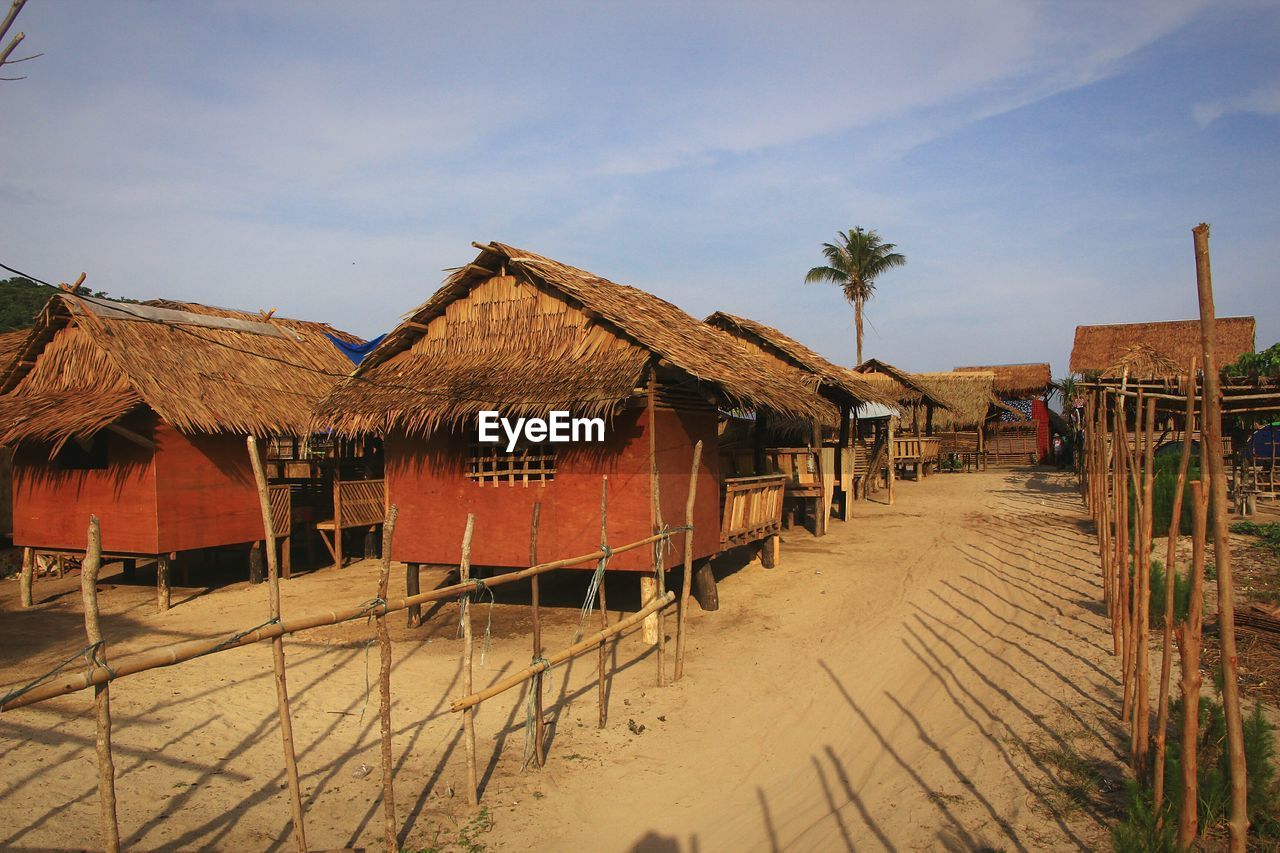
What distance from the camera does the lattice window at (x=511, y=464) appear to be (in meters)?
10.4

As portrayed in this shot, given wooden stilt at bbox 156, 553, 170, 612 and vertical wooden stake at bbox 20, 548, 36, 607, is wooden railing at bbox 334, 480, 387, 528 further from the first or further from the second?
vertical wooden stake at bbox 20, 548, 36, 607

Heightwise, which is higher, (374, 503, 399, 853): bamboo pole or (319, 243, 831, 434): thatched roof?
(319, 243, 831, 434): thatched roof

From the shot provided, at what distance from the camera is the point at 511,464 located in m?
10.6

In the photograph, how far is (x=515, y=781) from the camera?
6.24 m

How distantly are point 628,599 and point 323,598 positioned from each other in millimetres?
4841

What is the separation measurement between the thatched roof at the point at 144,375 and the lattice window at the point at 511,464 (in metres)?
2.60

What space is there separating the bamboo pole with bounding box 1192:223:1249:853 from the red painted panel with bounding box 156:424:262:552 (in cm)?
1317

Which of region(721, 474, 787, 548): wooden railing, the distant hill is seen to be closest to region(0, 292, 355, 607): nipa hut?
region(721, 474, 787, 548): wooden railing

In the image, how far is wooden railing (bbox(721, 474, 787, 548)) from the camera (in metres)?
11.9

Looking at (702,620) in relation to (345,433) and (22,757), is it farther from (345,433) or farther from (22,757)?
(22,757)

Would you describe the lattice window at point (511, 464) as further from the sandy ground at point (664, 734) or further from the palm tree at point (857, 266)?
the palm tree at point (857, 266)

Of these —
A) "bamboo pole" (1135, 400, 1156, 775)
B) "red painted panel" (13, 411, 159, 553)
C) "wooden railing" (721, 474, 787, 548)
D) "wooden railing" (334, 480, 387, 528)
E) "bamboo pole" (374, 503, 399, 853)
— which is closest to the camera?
"bamboo pole" (374, 503, 399, 853)

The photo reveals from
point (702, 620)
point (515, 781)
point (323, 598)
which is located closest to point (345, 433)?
point (323, 598)

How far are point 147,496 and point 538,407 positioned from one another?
7.26 m
